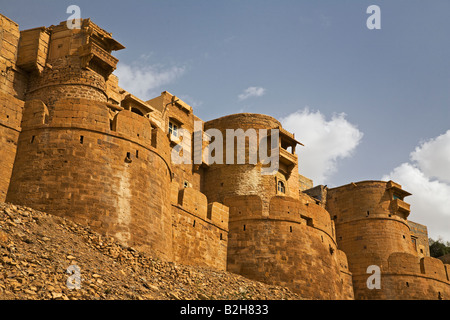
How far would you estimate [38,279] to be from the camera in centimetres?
1367

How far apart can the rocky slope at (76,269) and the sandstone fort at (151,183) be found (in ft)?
A: 4.10

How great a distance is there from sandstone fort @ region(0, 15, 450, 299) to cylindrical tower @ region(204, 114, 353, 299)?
0.18 feet

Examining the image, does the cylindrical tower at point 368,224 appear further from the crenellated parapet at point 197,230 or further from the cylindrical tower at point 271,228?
the crenellated parapet at point 197,230

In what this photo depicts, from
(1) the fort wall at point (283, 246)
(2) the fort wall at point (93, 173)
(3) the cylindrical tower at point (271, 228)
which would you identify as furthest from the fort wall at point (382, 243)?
(2) the fort wall at point (93, 173)

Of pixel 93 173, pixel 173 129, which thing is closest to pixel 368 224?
pixel 173 129

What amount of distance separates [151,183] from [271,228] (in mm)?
7294

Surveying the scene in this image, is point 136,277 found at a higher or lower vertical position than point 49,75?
lower

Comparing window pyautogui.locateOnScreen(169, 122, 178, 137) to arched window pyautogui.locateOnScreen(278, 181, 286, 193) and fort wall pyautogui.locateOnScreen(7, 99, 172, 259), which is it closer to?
arched window pyautogui.locateOnScreen(278, 181, 286, 193)

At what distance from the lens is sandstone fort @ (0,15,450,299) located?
782 inches

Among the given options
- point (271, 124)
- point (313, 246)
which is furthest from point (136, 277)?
point (271, 124)

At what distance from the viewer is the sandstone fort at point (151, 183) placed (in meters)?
19.9

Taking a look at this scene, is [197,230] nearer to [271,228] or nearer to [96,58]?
[271,228]
